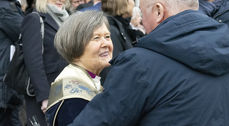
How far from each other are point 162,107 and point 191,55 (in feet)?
0.84

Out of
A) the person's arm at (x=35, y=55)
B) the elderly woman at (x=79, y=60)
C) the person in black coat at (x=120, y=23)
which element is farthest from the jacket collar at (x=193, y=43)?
the person in black coat at (x=120, y=23)

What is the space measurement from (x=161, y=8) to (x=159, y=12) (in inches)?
1.0

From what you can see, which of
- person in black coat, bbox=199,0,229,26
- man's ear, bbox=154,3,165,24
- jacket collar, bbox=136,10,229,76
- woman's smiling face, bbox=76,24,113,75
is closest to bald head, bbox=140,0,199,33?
man's ear, bbox=154,3,165,24

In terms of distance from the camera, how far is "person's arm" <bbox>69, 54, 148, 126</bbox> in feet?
5.47

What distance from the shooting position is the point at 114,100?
5.55 ft

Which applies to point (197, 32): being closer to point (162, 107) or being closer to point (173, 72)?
point (173, 72)

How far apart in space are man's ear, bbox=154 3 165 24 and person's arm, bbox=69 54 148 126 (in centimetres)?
30

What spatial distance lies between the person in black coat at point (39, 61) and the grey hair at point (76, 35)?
119 centimetres

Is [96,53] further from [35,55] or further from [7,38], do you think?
[7,38]

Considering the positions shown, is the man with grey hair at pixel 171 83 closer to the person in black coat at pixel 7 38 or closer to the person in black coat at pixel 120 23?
the person in black coat at pixel 120 23

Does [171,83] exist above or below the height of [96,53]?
above

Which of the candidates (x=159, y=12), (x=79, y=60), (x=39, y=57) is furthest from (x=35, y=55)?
(x=159, y=12)

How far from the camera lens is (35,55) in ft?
12.7

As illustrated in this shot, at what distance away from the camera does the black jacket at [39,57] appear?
12.5 ft
